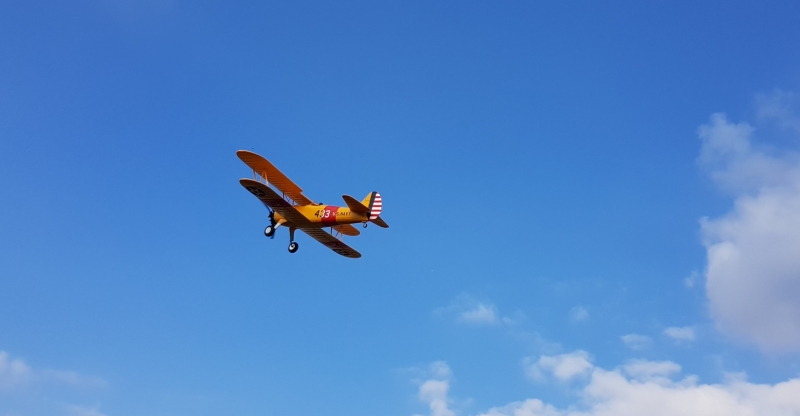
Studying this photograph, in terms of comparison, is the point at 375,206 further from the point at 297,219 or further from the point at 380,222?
the point at 297,219

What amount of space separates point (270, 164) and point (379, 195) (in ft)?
20.6

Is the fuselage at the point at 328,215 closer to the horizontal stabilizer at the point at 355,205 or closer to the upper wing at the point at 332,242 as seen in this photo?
the horizontal stabilizer at the point at 355,205

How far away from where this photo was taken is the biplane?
4256cm

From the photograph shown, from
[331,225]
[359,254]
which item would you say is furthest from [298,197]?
[359,254]

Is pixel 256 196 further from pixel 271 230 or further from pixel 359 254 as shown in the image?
pixel 359 254

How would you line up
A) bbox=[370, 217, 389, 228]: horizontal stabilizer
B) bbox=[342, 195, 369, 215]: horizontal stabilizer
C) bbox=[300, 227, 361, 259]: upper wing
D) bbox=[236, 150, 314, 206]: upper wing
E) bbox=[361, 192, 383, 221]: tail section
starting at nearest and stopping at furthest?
bbox=[342, 195, 369, 215]: horizontal stabilizer
bbox=[236, 150, 314, 206]: upper wing
bbox=[361, 192, 383, 221]: tail section
bbox=[370, 217, 389, 228]: horizontal stabilizer
bbox=[300, 227, 361, 259]: upper wing

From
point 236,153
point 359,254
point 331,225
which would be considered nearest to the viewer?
point 236,153

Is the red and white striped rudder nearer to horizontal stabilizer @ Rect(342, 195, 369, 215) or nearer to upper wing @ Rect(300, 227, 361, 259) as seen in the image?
horizontal stabilizer @ Rect(342, 195, 369, 215)

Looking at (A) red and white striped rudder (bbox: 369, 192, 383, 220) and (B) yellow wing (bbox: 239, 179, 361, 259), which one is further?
(A) red and white striped rudder (bbox: 369, 192, 383, 220)

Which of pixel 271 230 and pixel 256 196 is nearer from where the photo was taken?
pixel 256 196

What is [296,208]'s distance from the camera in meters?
45.6

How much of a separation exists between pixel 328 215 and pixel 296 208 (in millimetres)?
1948

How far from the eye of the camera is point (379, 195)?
44281 mm

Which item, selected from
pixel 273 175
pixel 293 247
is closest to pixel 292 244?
pixel 293 247
